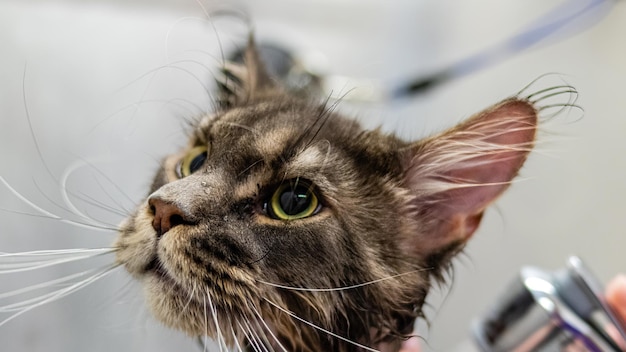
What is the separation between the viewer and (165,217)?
0.57 meters

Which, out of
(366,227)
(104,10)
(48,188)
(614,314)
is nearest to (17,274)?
(48,188)

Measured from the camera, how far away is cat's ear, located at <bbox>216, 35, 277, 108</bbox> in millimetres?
872

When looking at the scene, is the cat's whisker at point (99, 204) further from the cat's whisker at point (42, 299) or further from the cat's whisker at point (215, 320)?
the cat's whisker at point (215, 320)

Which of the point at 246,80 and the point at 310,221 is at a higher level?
the point at 246,80

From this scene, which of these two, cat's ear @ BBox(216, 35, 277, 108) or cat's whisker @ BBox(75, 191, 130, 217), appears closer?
cat's whisker @ BBox(75, 191, 130, 217)

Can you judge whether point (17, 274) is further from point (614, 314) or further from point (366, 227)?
point (614, 314)

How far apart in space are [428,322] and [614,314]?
254mm

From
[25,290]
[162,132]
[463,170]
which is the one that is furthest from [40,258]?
[463,170]

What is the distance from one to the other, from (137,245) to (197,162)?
17 cm

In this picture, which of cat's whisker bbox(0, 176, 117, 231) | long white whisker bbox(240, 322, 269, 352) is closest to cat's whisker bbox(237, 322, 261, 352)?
long white whisker bbox(240, 322, 269, 352)

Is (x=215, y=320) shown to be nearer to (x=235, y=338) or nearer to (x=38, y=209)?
(x=235, y=338)

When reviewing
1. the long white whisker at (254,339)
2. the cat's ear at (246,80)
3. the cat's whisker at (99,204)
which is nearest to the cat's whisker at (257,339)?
the long white whisker at (254,339)

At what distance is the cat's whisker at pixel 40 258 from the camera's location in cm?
58

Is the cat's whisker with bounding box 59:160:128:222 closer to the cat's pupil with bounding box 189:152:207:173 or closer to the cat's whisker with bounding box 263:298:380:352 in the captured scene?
the cat's pupil with bounding box 189:152:207:173
